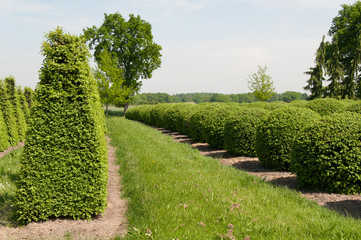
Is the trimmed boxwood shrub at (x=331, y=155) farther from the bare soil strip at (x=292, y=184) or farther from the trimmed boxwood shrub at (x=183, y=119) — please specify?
the trimmed boxwood shrub at (x=183, y=119)

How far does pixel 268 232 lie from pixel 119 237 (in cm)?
225

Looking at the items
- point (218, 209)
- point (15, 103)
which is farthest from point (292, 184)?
point (15, 103)

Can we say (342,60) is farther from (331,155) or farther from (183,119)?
(331,155)

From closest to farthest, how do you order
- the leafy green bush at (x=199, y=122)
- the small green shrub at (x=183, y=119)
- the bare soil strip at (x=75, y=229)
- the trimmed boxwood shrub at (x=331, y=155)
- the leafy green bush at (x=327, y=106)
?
the bare soil strip at (x=75, y=229), the trimmed boxwood shrub at (x=331, y=155), the leafy green bush at (x=327, y=106), the leafy green bush at (x=199, y=122), the small green shrub at (x=183, y=119)

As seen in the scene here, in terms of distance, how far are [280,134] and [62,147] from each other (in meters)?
5.92

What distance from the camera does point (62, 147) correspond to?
4.70 metres

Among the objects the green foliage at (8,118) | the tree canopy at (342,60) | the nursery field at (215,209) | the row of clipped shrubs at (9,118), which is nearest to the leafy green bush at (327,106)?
the nursery field at (215,209)

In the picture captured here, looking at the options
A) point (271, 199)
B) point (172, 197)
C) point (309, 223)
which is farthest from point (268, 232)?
point (172, 197)

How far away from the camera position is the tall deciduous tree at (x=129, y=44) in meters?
40.6

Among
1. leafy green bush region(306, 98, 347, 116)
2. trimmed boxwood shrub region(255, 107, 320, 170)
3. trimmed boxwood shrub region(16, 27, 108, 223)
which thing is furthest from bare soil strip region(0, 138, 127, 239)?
leafy green bush region(306, 98, 347, 116)

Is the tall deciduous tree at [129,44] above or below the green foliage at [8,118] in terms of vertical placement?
above

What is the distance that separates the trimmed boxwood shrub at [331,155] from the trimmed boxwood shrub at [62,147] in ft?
14.9

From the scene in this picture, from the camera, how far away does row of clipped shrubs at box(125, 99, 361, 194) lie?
228 inches

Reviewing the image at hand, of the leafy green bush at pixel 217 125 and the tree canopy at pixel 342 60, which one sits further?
the tree canopy at pixel 342 60
